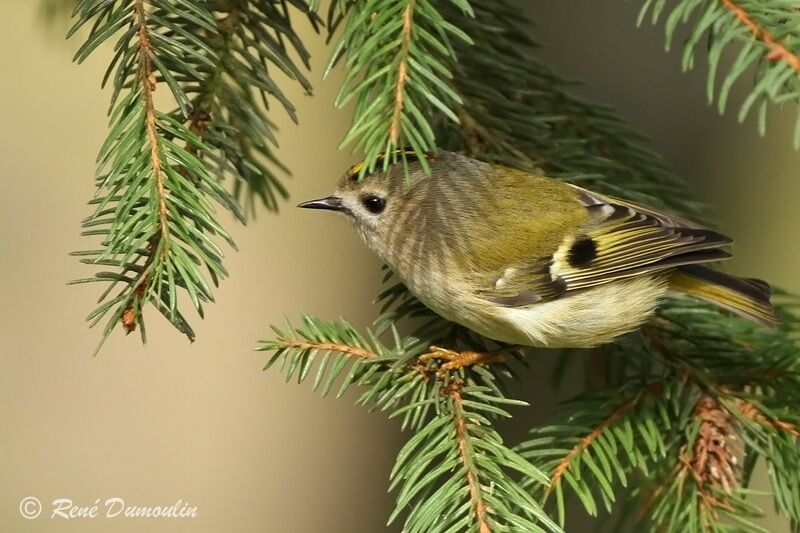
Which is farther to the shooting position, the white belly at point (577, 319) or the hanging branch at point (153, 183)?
the white belly at point (577, 319)

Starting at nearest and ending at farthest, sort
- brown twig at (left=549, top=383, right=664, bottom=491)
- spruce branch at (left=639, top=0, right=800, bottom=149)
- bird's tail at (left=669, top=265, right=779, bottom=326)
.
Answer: spruce branch at (left=639, top=0, right=800, bottom=149) → brown twig at (left=549, top=383, right=664, bottom=491) → bird's tail at (left=669, top=265, right=779, bottom=326)

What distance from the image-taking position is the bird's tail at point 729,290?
3.09 feet

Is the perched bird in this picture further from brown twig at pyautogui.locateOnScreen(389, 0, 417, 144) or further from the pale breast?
brown twig at pyautogui.locateOnScreen(389, 0, 417, 144)

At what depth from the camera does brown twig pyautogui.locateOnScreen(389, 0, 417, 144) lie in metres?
0.69

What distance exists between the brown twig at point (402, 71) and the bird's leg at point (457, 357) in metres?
0.26

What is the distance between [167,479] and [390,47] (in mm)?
1414

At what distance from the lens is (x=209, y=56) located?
2.73 feet

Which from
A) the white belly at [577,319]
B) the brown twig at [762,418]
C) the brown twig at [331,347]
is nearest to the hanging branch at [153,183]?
the brown twig at [331,347]

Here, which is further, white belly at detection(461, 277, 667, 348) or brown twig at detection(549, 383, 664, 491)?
white belly at detection(461, 277, 667, 348)

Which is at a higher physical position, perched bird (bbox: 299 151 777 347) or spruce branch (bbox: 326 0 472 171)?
spruce branch (bbox: 326 0 472 171)

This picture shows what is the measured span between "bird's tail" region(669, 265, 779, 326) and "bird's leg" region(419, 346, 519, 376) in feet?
0.85

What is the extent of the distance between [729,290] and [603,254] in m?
0.15

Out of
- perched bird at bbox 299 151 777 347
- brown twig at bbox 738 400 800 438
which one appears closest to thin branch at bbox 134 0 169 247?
perched bird at bbox 299 151 777 347

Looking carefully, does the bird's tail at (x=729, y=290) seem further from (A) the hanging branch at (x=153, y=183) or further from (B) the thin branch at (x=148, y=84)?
(B) the thin branch at (x=148, y=84)
